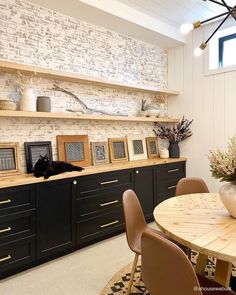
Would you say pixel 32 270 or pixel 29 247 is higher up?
pixel 29 247

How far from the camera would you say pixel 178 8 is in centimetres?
328

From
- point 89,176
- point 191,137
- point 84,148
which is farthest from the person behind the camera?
point 191,137

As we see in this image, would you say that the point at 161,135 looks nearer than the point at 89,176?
No

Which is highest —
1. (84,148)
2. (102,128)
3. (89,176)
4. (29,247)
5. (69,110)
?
(69,110)

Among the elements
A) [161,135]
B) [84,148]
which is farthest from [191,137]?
[84,148]

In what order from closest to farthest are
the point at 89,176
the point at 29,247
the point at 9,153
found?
1. the point at 29,247
2. the point at 9,153
3. the point at 89,176

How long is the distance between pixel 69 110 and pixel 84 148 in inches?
20.8

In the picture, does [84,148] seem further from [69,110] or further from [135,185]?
[135,185]

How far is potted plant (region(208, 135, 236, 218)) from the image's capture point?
65.2 inches

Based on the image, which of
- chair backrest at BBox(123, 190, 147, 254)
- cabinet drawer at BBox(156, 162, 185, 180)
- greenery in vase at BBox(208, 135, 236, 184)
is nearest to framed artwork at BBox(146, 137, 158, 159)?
cabinet drawer at BBox(156, 162, 185, 180)

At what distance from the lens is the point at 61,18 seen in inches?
122

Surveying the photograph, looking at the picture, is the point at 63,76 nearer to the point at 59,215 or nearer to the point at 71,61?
the point at 71,61

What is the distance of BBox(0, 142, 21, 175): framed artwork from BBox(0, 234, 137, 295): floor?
40.0 inches

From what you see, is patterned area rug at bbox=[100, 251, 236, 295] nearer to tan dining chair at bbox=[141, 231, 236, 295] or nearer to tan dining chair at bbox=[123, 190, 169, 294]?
tan dining chair at bbox=[123, 190, 169, 294]
